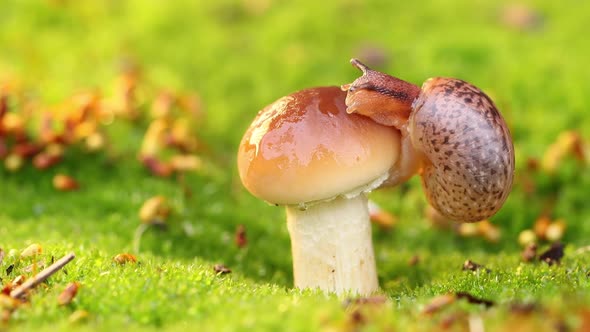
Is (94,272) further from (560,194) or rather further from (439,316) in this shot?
(560,194)

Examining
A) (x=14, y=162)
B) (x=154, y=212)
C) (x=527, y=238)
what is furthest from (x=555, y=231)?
(x=14, y=162)

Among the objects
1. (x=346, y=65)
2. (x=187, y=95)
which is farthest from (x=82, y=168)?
(x=346, y=65)

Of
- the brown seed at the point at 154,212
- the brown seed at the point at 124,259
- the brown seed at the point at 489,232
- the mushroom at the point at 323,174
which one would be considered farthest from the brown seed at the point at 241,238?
the brown seed at the point at 489,232

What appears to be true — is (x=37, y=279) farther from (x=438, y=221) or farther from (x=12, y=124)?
(x=438, y=221)

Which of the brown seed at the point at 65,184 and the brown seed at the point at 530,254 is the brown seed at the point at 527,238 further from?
the brown seed at the point at 65,184

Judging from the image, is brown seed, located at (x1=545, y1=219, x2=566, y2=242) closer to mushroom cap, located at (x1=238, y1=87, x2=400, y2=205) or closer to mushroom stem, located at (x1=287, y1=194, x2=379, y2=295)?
mushroom stem, located at (x1=287, y1=194, x2=379, y2=295)

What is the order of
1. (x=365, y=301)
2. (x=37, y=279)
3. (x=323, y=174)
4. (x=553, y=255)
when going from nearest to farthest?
(x=365, y=301) → (x=37, y=279) → (x=323, y=174) → (x=553, y=255)

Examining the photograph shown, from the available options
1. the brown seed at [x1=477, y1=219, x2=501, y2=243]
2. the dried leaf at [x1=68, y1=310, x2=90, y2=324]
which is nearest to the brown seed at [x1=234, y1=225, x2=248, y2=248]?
the dried leaf at [x1=68, y1=310, x2=90, y2=324]
